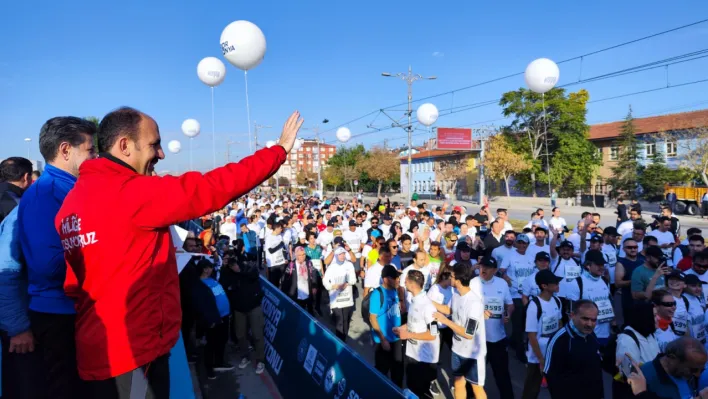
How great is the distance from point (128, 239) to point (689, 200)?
115ft

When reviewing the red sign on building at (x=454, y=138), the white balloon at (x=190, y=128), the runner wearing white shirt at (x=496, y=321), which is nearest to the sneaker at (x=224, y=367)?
the runner wearing white shirt at (x=496, y=321)

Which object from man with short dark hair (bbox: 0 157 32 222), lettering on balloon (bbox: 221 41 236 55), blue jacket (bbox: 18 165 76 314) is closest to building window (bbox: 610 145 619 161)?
lettering on balloon (bbox: 221 41 236 55)

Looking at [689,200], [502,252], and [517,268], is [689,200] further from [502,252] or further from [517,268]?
[517,268]

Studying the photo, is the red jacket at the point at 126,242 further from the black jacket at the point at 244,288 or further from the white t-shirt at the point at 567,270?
the white t-shirt at the point at 567,270

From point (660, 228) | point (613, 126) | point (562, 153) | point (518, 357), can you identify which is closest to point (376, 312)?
point (518, 357)

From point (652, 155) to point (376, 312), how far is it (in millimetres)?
42506

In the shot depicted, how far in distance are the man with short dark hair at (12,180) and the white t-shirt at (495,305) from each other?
4630 millimetres

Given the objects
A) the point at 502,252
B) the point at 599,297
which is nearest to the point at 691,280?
the point at 599,297

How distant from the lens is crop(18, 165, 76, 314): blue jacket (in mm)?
1870

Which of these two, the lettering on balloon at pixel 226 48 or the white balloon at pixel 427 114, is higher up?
the white balloon at pixel 427 114

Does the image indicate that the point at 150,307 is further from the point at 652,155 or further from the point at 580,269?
the point at 652,155

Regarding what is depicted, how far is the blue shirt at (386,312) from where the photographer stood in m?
4.91

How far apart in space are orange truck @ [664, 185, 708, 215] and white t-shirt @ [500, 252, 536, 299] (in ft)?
92.1

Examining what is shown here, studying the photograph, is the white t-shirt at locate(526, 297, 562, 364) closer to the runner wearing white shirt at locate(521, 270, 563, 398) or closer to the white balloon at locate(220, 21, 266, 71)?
the runner wearing white shirt at locate(521, 270, 563, 398)
